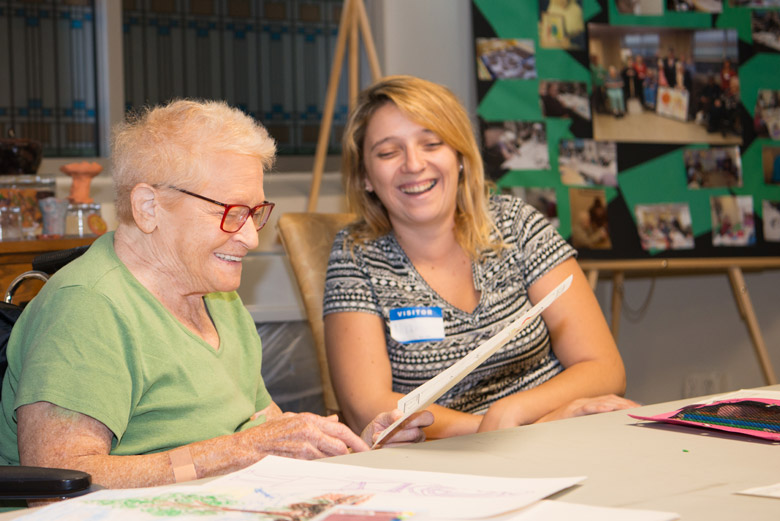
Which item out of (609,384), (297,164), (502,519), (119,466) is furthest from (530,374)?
(297,164)

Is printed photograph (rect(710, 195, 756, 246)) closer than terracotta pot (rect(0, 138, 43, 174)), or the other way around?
terracotta pot (rect(0, 138, 43, 174))

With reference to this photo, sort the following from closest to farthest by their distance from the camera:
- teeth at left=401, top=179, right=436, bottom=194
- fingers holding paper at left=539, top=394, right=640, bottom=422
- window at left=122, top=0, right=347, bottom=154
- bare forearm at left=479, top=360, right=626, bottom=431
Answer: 1. fingers holding paper at left=539, top=394, right=640, bottom=422
2. bare forearm at left=479, top=360, right=626, bottom=431
3. teeth at left=401, top=179, right=436, bottom=194
4. window at left=122, top=0, right=347, bottom=154

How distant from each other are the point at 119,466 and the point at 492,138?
2377mm

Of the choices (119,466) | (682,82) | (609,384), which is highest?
(682,82)

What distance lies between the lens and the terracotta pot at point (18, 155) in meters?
2.44

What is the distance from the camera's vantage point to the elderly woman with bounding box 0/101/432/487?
110 cm

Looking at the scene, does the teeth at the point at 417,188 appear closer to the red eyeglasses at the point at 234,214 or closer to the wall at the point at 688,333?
the red eyeglasses at the point at 234,214

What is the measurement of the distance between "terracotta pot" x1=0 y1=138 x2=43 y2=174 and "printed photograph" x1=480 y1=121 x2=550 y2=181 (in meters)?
1.56

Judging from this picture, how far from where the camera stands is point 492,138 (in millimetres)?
3223

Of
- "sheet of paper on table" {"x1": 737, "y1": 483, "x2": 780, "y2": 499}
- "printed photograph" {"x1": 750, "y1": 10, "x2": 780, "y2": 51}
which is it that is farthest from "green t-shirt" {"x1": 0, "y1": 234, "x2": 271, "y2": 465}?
"printed photograph" {"x1": 750, "y1": 10, "x2": 780, "y2": 51}

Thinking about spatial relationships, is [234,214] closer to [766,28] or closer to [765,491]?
[765,491]

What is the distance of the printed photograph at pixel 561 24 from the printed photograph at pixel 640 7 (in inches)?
6.8

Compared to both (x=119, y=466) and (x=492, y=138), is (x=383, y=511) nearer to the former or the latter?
Result: (x=119, y=466)

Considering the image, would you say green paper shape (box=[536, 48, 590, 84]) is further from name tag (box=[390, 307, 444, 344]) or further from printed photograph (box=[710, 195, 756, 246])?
name tag (box=[390, 307, 444, 344])
